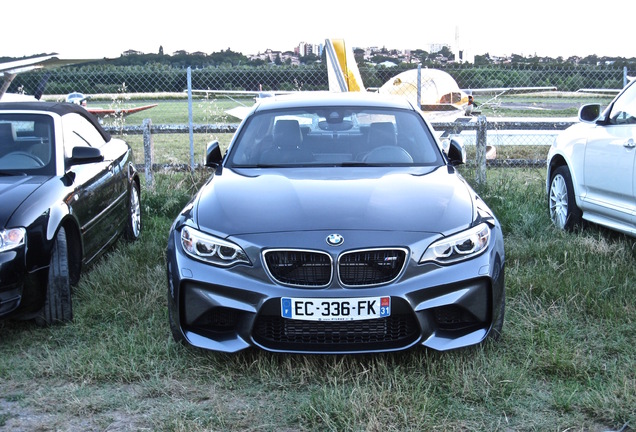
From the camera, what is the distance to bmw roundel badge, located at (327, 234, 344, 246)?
147 inches

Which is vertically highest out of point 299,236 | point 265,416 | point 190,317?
point 299,236

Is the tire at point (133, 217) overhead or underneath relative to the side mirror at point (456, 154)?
underneath

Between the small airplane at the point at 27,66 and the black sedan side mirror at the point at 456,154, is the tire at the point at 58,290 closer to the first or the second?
the small airplane at the point at 27,66

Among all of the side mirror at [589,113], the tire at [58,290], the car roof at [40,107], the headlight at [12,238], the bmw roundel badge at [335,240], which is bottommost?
the tire at [58,290]

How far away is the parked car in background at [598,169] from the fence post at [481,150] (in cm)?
199

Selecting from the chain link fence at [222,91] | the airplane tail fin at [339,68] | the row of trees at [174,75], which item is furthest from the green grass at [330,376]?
the airplane tail fin at [339,68]

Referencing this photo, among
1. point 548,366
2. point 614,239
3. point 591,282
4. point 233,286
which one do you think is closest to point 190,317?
point 233,286

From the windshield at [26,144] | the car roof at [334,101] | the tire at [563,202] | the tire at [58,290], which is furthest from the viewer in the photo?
the tire at [563,202]

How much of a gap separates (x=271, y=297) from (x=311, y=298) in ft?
0.64

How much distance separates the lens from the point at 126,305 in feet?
16.5

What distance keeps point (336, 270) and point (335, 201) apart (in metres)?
0.56

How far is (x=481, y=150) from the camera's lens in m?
9.51

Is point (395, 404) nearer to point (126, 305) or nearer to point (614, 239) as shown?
point (126, 305)

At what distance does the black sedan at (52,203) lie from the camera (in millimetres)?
4305
